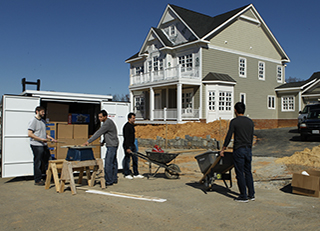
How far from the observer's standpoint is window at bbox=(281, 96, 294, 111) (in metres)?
30.1

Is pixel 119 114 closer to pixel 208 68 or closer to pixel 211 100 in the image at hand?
pixel 211 100

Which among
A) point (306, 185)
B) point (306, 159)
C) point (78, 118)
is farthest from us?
point (78, 118)

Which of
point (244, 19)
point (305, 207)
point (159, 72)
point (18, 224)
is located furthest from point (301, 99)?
point (18, 224)

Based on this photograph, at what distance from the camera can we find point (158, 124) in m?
27.6

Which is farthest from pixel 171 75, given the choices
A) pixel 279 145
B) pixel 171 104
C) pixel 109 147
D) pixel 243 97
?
pixel 109 147

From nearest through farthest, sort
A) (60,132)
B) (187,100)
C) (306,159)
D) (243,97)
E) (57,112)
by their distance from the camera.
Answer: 1. (60,132)
2. (57,112)
3. (306,159)
4. (187,100)
5. (243,97)

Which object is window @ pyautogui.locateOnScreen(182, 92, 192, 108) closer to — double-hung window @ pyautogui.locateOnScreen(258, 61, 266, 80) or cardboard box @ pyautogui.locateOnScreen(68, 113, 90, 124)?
double-hung window @ pyautogui.locateOnScreen(258, 61, 266, 80)

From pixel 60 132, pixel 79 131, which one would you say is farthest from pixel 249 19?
pixel 60 132

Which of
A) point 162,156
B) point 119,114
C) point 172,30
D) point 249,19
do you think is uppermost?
point 249,19

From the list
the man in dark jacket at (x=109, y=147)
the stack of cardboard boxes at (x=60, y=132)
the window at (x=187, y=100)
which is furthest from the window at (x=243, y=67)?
the man in dark jacket at (x=109, y=147)

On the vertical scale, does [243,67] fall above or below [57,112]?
above

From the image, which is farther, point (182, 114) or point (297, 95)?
point (297, 95)

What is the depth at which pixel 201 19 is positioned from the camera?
30.0m

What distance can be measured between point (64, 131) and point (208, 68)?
1836 centimetres
